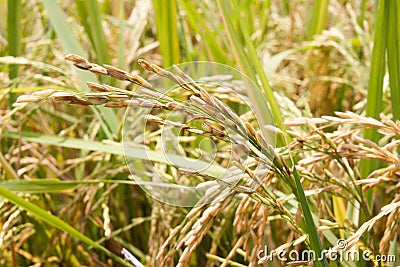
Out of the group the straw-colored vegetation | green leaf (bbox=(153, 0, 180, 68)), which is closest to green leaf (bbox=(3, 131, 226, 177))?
the straw-colored vegetation

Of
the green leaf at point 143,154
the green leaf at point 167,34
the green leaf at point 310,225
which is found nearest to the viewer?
the green leaf at point 310,225

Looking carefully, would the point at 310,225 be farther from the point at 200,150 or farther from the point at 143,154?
the point at 143,154

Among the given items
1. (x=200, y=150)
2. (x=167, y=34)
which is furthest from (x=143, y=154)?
(x=167, y=34)

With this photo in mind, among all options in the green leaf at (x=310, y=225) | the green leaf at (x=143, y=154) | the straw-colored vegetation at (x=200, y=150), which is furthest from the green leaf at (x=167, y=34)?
the green leaf at (x=310, y=225)

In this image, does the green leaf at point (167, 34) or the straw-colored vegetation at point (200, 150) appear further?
the green leaf at point (167, 34)

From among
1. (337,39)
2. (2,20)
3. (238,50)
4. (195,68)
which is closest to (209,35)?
(195,68)

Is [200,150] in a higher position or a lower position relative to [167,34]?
lower

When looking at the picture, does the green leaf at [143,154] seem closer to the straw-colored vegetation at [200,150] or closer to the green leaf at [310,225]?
the straw-colored vegetation at [200,150]

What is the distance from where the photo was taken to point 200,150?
0.77 meters

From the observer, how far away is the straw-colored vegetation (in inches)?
24.2

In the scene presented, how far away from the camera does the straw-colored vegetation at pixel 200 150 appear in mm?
614

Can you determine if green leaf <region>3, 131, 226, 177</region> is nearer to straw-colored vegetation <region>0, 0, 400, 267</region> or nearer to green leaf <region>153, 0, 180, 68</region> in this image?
straw-colored vegetation <region>0, 0, 400, 267</region>

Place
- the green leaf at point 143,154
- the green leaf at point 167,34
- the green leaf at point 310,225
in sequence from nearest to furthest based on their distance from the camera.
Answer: the green leaf at point 310,225 → the green leaf at point 143,154 → the green leaf at point 167,34

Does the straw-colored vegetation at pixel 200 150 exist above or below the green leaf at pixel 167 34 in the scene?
below
